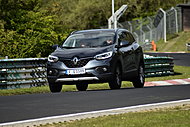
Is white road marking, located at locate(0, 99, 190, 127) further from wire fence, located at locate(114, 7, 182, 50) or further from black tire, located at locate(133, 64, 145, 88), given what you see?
wire fence, located at locate(114, 7, 182, 50)

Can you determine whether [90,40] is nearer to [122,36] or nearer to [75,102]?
[122,36]

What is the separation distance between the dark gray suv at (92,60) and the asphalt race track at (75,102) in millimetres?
950

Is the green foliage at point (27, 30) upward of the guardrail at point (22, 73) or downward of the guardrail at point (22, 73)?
downward

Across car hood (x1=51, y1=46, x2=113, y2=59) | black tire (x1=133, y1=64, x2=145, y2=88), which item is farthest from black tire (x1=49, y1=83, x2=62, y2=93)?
black tire (x1=133, y1=64, x2=145, y2=88)

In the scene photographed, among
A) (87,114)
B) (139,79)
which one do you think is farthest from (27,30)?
(87,114)

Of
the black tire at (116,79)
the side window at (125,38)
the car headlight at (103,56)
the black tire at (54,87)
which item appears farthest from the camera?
the side window at (125,38)

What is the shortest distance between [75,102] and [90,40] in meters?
4.69

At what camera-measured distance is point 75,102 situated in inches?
506

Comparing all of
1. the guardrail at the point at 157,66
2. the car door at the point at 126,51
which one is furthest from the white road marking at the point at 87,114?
the guardrail at the point at 157,66

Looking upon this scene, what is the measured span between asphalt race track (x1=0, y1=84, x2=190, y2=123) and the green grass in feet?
142

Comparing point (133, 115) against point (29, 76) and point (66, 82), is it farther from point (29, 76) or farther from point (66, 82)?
point (29, 76)

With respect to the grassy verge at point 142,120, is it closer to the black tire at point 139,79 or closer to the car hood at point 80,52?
the car hood at point 80,52

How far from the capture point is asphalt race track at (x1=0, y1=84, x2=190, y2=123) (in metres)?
11.0

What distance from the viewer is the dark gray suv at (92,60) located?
16.1m
